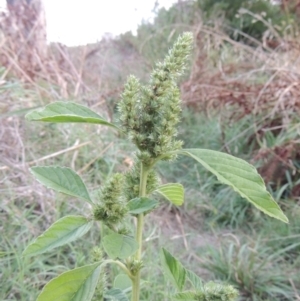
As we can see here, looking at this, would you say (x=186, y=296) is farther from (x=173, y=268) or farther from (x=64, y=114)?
(x=64, y=114)

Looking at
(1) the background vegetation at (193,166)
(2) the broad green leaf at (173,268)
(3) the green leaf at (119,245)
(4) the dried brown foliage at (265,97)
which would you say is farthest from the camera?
(4) the dried brown foliage at (265,97)

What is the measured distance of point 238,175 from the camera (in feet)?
1.58

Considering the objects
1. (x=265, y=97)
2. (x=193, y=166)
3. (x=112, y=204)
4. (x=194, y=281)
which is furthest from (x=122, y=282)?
(x=265, y=97)

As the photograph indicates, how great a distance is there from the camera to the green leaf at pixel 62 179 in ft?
1.73

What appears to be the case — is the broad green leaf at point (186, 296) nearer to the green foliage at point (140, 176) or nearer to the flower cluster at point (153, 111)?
the green foliage at point (140, 176)

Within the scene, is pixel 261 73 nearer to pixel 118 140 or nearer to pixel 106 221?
pixel 118 140

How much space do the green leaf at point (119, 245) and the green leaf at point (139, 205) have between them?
3 centimetres

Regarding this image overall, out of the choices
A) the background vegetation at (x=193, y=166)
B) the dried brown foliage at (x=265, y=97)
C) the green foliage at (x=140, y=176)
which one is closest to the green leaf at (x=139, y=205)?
the green foliage at (x=140, y=176)

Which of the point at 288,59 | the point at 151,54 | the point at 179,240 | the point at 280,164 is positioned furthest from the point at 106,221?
the point at 151,54

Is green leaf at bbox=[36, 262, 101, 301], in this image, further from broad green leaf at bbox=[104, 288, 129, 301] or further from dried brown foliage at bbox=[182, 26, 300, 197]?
dried brown foliage at bbox=[182, 26, 300, 197]

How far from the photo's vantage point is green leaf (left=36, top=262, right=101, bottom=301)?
0.47m

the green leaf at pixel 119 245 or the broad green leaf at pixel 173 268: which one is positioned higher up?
the green leaf at pixel 119 245

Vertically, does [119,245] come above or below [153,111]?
below

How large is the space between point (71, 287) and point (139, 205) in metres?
0.11
